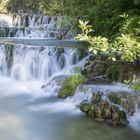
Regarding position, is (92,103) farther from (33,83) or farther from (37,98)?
(33,83)

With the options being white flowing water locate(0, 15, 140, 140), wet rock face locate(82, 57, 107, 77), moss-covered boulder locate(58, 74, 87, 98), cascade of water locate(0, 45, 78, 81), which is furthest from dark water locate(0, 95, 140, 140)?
cascade of water locate(0, 45, 78, 81)

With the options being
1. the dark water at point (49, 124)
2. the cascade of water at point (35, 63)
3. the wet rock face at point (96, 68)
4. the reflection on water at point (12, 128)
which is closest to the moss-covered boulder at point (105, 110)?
the dark water at point (49, 124)

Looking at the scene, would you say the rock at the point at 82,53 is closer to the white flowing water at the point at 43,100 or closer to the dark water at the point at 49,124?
the white flowing water at the point at 43,100

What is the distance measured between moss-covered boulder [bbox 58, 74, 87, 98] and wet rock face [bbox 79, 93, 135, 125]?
914 mm

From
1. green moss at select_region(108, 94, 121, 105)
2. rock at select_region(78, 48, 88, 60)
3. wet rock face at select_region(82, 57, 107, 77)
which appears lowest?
green moss at select_region(108, 94, 121, 105)

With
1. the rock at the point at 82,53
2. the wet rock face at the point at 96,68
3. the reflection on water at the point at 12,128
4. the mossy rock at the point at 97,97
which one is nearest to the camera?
the reflection on water at the point at 12,128

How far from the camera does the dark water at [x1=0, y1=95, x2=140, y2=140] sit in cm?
604

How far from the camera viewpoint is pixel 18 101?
27.0ft

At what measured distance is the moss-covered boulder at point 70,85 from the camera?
820 cm

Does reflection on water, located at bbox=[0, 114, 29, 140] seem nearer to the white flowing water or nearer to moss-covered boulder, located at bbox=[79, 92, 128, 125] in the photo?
the white flowing water

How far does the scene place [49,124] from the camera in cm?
669

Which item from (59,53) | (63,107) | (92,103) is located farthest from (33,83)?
(92,103)

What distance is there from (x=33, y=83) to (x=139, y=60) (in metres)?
3.44

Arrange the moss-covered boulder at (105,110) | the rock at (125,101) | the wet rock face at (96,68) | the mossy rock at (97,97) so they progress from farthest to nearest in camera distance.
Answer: the wet rock face at (96,68), the mossy rock at (97,97), the rock at (125,101), the moss-covered boulder at (105,110)
